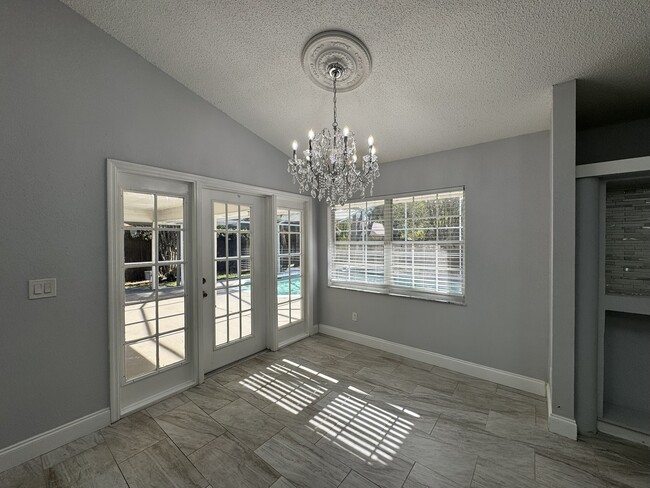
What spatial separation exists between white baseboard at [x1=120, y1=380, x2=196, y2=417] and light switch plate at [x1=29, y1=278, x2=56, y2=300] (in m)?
1.13

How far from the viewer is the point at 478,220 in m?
2.91

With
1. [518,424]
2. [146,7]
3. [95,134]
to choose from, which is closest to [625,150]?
[518,424]

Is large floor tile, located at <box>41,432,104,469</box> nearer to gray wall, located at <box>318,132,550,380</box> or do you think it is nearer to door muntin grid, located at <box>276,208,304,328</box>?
door muntin grid, located at <box>276,208,304,328</box>

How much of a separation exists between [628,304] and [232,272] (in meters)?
3.54

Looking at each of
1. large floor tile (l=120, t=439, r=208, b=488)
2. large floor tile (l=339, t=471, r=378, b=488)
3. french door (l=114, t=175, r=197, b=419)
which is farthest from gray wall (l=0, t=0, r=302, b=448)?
large floor tile (l=339, t=471, r=378, b=488)

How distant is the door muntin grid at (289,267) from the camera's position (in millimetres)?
3707

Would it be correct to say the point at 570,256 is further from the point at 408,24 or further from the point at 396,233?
the point at 408,24

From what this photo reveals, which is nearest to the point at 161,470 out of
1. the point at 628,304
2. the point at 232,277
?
the point at 232,277

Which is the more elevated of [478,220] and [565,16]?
[565,16]

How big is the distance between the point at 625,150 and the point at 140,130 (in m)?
4.32

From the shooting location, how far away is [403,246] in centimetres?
344

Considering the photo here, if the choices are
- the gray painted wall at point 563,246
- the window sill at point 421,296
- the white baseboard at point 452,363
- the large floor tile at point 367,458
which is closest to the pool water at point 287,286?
the window sill at point 421,296

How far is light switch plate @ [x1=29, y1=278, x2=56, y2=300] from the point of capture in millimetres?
1887

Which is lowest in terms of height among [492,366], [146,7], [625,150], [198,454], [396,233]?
[198,454]
